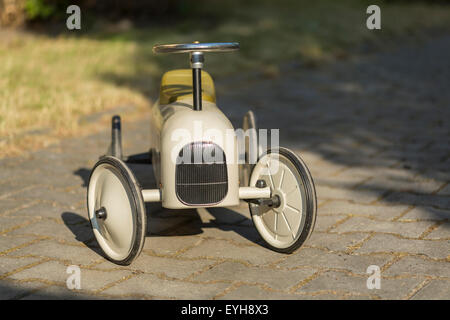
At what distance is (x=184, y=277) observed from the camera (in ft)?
10.6

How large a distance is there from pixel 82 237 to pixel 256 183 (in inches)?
40.6

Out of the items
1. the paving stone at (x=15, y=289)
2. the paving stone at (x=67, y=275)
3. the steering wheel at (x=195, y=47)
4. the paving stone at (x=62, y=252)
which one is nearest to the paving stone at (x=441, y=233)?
the steering wheel at (x=195, y=47)

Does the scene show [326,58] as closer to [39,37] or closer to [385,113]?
[385,113]

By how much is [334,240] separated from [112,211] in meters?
1.22

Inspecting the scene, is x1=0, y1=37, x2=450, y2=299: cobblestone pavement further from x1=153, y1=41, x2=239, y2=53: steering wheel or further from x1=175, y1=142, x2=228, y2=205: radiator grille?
x1=153, y1=41, x2=239, y2=53: steering wheel

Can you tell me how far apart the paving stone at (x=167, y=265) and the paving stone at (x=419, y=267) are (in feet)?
2.95

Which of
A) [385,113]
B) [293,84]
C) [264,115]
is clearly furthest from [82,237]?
[293,84]

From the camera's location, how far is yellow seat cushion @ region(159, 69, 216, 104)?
12.9ft

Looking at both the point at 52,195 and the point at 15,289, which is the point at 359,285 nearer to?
the point at 15,289

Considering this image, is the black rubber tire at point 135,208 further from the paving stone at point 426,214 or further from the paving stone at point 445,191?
the paving stone at point 445,191

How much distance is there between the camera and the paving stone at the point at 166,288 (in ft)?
9.98

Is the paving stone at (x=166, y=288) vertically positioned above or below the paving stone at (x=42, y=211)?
below

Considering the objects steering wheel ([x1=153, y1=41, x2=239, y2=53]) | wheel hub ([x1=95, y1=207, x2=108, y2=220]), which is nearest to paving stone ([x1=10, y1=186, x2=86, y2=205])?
wheel hub ([x1=95, y1=207, x2=108, y2=220])

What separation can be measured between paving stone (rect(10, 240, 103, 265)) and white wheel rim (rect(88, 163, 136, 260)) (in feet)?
0.35
